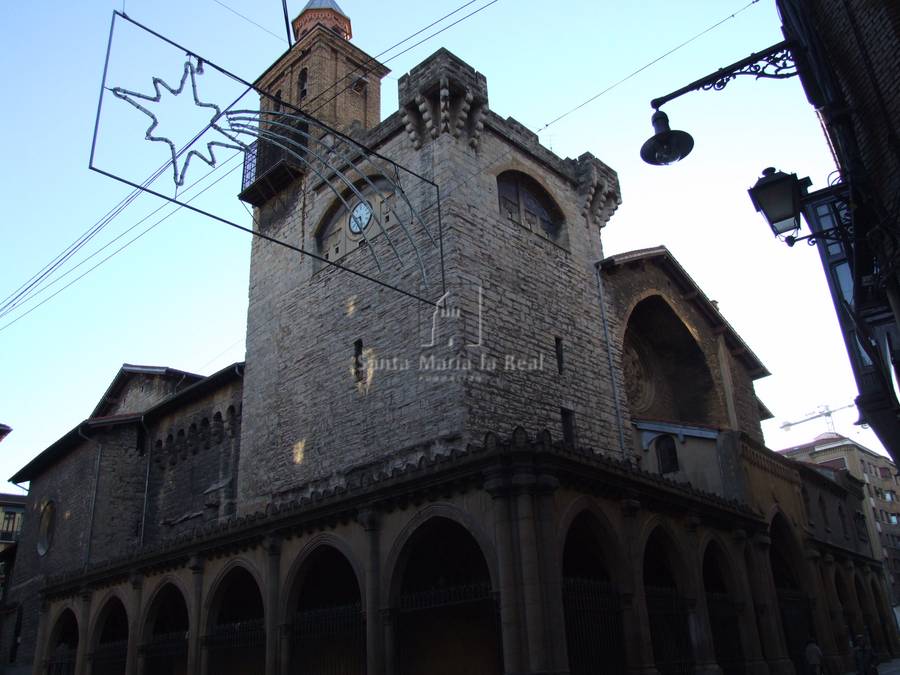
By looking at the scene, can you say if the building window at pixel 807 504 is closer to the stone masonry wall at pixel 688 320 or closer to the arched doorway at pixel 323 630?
the stone masonry wall at pixel 688 320

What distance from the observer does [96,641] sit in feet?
58.8

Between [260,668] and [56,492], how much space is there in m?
17.3

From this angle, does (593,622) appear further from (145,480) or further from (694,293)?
(145,480)

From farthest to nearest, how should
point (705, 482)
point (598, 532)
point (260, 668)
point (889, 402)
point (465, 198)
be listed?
point (705, 482), point (465, 198), point (260, 668), point (598, 532), point (889, 402)

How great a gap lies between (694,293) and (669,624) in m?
13.0

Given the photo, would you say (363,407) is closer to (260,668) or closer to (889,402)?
(260,668)

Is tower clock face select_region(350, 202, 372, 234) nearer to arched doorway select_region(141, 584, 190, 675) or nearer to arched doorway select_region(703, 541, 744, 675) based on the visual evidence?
arched doorway select_region(141, 584, 190, 675)

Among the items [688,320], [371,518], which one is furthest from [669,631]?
[688,320]

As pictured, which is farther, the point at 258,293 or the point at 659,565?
the point at 258,293

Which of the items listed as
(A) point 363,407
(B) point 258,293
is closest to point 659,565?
(A) point 363,407

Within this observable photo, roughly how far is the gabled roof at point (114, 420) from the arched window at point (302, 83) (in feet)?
27.8

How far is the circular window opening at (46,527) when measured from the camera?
28188mm

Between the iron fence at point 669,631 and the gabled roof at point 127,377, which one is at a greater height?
the gabled roof at point 127,377

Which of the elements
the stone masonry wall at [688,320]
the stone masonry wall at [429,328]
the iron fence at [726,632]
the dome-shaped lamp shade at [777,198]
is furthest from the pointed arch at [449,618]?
the stone masonry wall at [688,320]
